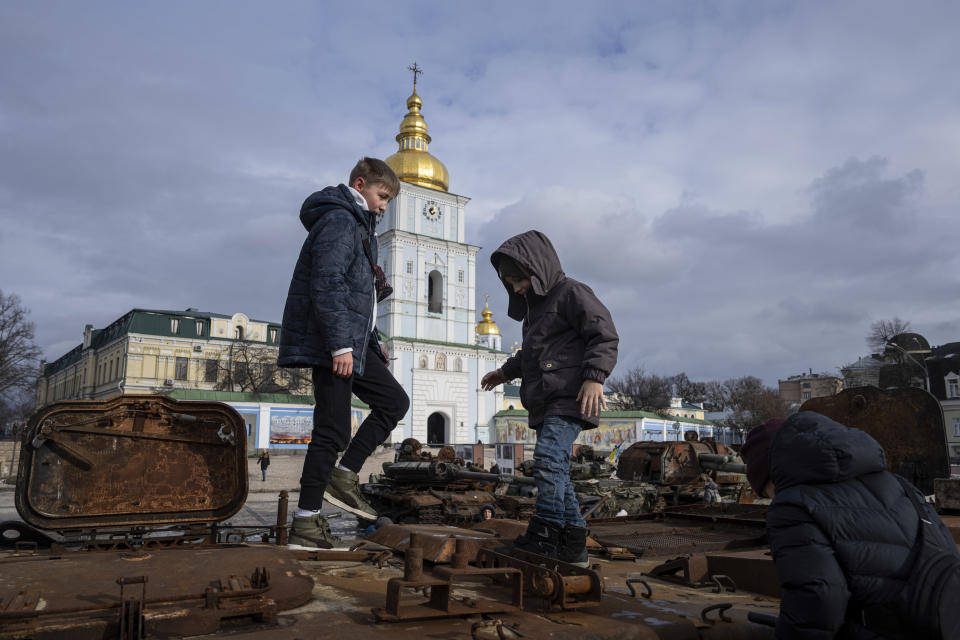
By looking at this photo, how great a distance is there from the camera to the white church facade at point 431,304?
158ft

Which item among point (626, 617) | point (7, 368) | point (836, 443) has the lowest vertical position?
point (626, 617)

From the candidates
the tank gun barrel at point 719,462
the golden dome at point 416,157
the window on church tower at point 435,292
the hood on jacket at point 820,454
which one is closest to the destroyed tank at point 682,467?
the tank gun barrel at point 719,462

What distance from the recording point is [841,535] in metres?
1.77

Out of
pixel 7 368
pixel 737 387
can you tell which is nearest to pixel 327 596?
pixel 7 368

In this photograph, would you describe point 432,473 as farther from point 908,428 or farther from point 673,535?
point 908,428

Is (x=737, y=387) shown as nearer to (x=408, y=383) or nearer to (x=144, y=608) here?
(x=408, y=383)

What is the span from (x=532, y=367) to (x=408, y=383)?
4446cm

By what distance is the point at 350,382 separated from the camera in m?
3.52

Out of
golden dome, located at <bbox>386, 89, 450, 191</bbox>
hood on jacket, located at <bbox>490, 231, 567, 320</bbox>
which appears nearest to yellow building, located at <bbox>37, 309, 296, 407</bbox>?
golden dome, located at <bbox>386, 89, 450, 191</bbox>

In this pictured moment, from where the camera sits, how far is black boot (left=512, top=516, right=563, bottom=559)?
8.89 feet

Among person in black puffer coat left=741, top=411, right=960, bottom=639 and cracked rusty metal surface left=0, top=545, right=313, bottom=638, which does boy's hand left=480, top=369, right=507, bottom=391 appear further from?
person in black puffer coat left=741, top=411, right=960, bottom=639

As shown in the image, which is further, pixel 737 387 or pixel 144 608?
pixel 737 387

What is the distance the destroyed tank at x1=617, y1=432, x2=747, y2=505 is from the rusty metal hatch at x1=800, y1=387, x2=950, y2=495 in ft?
24.4

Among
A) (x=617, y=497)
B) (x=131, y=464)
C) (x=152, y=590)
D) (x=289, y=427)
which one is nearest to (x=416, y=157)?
(x=289, y=427)
